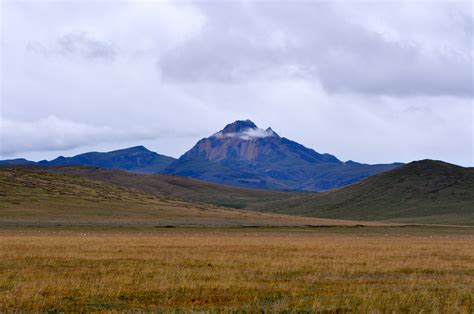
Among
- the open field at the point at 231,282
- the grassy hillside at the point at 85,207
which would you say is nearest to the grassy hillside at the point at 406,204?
the grassy hillside at the point at 85,207

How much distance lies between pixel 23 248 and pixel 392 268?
67.8 feet

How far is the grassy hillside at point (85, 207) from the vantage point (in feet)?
295

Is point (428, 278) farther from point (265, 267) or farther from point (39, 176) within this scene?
point (39, 176)

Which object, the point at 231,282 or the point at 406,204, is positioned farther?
the point at 406,204

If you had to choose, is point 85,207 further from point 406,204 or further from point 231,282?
point 406,204

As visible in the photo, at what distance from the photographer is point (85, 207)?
10738 cm

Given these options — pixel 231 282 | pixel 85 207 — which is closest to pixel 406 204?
pixel 85 207

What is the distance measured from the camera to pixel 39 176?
144 metres

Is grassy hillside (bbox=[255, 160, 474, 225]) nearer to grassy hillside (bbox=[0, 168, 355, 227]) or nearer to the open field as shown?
grassy hillside (bbox=[0, 168, 355, 227])

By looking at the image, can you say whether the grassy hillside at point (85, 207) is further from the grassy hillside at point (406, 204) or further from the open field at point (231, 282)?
the open field at point (231, 282)

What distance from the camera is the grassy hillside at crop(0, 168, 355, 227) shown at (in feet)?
295

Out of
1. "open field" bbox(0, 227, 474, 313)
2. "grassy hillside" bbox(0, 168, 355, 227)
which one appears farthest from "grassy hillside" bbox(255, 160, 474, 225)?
"open field" bbox(0, 227, 474, 313)

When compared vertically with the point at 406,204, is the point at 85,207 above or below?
below

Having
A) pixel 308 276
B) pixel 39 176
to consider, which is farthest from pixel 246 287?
pixel 39 176
